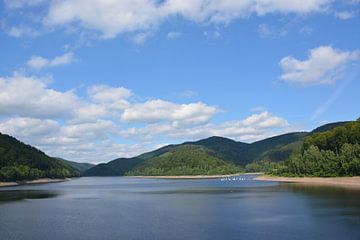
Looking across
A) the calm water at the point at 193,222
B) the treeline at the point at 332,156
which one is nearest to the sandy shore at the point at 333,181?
the treeline at the point at 332,156

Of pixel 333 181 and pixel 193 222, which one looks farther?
pixel 333 181

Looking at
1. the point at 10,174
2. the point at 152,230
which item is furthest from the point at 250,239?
the point at 10,174

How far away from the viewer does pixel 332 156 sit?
395ft

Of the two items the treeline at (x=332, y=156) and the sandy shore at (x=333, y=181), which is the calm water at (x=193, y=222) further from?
the treeline at (x=332, y=156)

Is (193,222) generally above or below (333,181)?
below

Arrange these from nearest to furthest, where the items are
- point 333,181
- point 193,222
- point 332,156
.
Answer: point 193,222 < point 333,181 < point 332,156

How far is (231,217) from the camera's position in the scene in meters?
49.1

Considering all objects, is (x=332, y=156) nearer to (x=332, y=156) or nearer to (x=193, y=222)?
(x=332, y=156)

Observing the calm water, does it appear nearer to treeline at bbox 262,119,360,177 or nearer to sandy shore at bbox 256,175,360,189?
sandy shore at bbox 256,175,360,189

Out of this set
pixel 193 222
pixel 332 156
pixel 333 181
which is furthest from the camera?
pixel 332 156

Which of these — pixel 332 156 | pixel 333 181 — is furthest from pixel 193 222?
pixel 332 156

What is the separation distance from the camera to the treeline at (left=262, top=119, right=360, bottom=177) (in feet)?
365

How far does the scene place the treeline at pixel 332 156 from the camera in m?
111

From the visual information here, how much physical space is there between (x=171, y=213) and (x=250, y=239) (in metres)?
21.5
